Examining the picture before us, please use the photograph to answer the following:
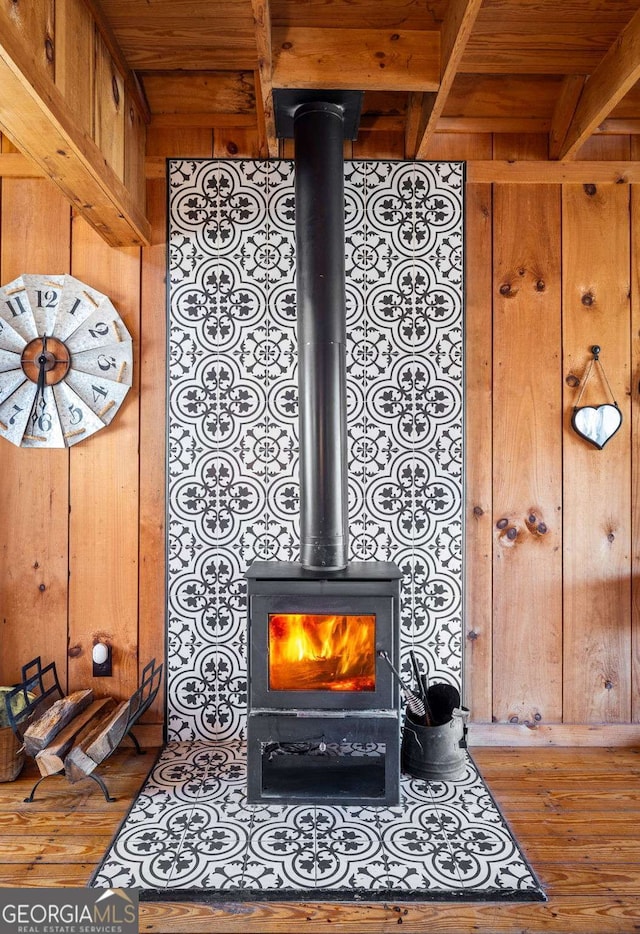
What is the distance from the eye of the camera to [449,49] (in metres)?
1.83

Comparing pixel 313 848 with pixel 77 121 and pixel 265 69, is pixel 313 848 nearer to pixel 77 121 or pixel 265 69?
pixel 77 121

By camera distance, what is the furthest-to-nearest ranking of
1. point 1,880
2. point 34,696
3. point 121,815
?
point 34,696, point 121,815, point 1,880

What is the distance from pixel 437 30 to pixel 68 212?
1.55 m

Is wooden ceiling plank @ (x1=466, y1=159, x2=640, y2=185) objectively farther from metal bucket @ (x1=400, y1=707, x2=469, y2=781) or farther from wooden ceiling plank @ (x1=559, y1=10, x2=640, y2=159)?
metal bucket @ (x1=400, y1=707, x2=469, y2=781)

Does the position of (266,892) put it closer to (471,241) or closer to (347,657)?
(347,657)

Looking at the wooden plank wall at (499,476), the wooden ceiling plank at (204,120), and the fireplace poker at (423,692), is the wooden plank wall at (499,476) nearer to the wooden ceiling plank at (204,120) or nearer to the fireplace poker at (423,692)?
the wooden ceiling plank at (204,120)

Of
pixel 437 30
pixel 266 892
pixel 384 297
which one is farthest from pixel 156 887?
pixel 437 30

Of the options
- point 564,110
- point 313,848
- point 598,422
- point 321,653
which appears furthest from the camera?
point 598,422

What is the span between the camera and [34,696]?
2.35 metres

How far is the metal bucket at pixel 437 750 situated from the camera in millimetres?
2113

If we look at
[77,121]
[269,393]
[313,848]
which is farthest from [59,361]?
[313,848]

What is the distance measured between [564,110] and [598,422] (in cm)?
122

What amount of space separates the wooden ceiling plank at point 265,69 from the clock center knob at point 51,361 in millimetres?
1141

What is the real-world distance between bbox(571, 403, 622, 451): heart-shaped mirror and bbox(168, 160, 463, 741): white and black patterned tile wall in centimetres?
50
